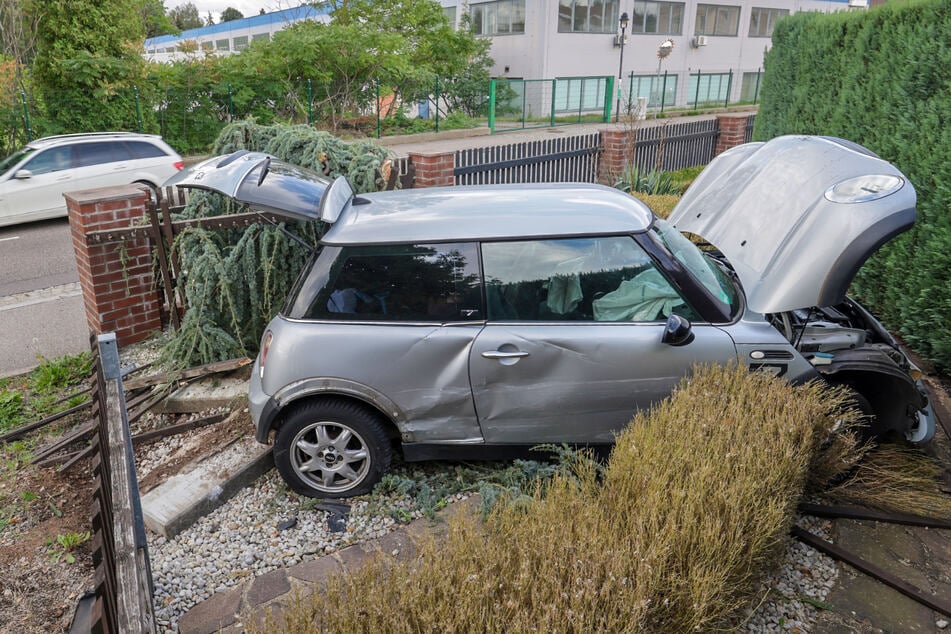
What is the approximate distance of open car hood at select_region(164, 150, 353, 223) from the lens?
445 cm

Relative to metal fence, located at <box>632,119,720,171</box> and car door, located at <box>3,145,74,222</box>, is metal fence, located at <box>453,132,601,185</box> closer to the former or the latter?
metal fence, located at <box>632,119,720,171</box>

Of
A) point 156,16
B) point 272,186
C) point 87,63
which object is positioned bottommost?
point 272,186

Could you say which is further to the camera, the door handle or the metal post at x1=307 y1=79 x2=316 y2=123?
the metal post at x1=307 y1=79 x2=316 y2=123

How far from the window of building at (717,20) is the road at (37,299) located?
107ft

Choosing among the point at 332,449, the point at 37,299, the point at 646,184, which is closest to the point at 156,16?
the point at 37,299

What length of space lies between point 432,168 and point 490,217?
195 inches

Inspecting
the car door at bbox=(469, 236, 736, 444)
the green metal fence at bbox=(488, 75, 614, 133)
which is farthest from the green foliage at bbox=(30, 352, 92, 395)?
the green metal fence at bbox=(488, 75, 614, 133)

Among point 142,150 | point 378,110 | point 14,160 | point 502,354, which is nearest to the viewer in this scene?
point 502,354

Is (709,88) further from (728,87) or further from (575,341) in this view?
(575,341)

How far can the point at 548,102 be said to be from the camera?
28438mm

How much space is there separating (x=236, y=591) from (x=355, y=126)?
71.0ft

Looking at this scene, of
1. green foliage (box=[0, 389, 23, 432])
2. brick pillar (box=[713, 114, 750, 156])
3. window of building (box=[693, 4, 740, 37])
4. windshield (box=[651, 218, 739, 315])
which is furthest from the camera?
window of building (box=[693, 4, 740, 37])

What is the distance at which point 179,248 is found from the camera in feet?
20.1

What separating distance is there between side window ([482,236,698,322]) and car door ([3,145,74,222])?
11.5 metres
